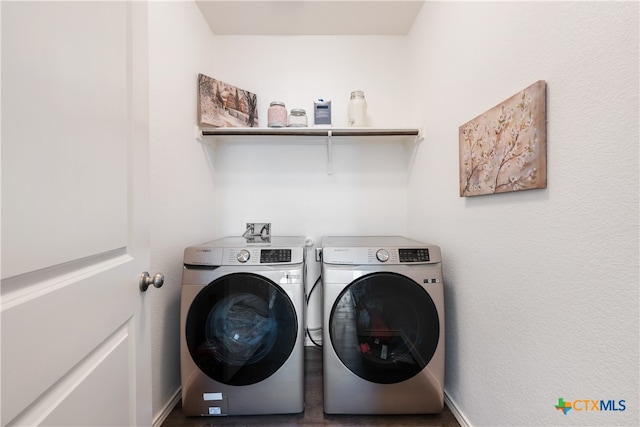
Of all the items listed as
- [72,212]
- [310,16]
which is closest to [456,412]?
[72,212]

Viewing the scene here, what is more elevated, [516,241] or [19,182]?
[19,182]

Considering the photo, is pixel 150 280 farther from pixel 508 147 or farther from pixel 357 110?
pixel 357 110

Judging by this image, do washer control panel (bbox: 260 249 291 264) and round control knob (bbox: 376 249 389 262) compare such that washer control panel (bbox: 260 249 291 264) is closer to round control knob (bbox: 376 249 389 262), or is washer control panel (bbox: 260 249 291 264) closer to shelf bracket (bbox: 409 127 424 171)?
round control knob (bbox: 376 249 389 262)

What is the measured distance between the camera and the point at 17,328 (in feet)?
1.44

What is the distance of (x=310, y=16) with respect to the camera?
176 cm

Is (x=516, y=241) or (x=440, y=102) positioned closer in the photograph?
(x=516, y=241)

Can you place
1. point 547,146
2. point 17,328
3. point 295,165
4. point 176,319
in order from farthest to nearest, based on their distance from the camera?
point 295,165 → point 176,319 → point 547,146 → point 17,328

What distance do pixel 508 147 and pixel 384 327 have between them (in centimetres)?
98

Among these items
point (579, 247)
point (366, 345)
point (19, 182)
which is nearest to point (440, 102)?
point (579, 247)

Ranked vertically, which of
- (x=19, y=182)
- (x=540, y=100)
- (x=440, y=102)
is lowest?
(x=19, y=182)

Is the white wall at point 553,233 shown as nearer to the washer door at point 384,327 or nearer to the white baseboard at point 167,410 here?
the washer door at point 384,327

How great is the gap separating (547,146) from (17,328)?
136 cm

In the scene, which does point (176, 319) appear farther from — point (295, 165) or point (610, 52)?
point (610, 52)

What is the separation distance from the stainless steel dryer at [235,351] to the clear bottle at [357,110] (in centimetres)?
112
